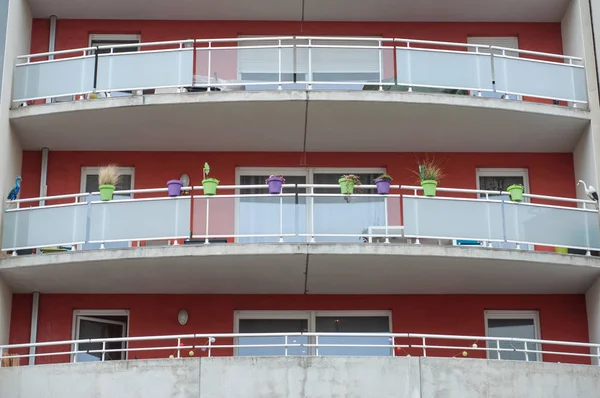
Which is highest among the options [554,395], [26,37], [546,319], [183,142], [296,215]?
[26,37]

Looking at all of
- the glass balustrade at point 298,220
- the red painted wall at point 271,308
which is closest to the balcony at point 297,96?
the glass balustrade at point 298,220

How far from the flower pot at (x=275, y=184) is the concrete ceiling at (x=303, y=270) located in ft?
4.22

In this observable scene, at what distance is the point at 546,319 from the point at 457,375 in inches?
166

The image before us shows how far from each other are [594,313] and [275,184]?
6712 mm

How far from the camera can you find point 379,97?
22766 mm

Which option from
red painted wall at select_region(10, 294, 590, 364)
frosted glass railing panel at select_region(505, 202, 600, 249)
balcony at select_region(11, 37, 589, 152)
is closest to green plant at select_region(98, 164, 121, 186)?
balcony at select_region(11, 37, 589, 152)

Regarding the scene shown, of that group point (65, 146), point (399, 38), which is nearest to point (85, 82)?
point (65, 146)

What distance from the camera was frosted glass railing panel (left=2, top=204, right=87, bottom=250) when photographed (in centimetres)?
2236

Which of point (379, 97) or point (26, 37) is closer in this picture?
point (379, 97)

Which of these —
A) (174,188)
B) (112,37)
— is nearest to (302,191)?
(174,188)

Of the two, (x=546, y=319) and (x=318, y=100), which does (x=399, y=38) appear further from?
(x=546, y=319)

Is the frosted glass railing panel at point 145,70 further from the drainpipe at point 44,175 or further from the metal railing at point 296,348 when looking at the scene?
the metal railing at point 296,348

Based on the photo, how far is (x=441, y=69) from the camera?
2336 centimetres

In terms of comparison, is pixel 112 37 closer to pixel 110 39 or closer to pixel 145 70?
pixel 110 39
